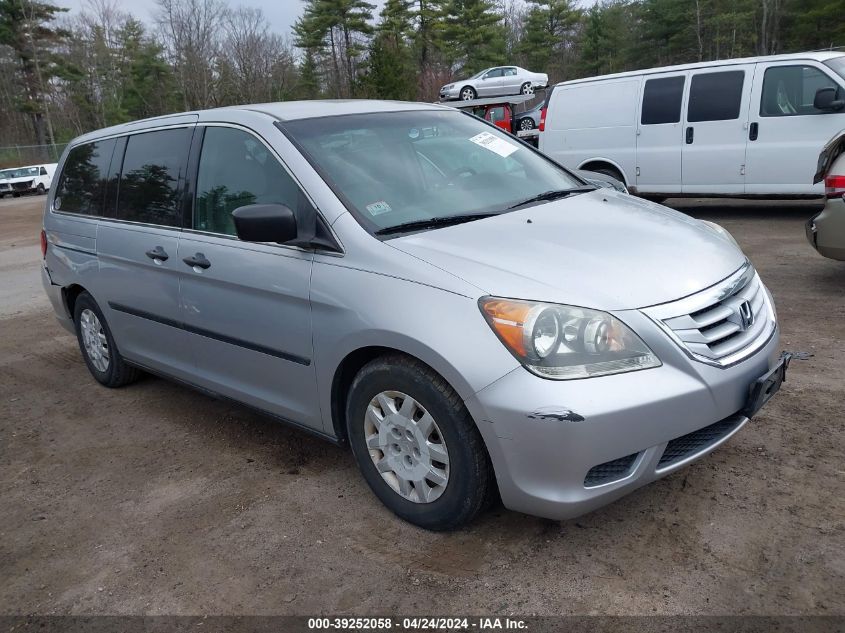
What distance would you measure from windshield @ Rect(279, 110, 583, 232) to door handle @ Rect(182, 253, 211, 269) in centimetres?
78

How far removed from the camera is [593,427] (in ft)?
7.87

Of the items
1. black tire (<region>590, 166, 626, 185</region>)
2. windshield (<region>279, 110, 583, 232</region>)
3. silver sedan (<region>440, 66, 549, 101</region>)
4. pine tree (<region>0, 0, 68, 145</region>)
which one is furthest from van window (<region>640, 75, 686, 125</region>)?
pine tree (<region>0, 0, 68, 145</region>)

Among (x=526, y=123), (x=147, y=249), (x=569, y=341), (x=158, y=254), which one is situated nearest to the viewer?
(x=569, y=341)

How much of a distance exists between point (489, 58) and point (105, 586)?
164 ft

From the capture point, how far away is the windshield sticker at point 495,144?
13.0ft

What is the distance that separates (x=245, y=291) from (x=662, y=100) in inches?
317

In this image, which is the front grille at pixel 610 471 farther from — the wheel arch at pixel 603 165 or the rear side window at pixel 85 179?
the wheel arch at pixel 603 165

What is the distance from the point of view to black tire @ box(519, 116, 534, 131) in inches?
825

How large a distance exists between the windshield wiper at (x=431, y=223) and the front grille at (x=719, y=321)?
A: 99 cm

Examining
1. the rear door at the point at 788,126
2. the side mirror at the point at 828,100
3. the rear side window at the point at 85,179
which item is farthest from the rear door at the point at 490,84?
the rear side window at the point at 85,179

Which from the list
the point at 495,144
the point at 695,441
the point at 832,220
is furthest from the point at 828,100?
the point at 695,441

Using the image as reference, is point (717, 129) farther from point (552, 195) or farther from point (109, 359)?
point (109, 359)

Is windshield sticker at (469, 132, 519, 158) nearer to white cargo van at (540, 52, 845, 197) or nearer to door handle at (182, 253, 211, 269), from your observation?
door handle at (182, 253, 211, 269)

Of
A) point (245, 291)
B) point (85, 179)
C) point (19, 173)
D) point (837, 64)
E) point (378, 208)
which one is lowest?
point (19, 173)
